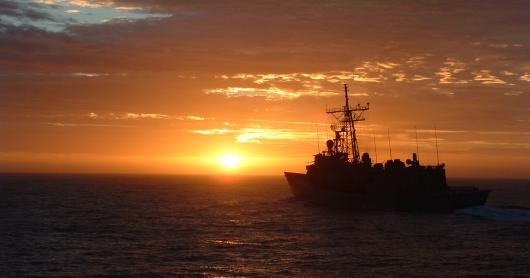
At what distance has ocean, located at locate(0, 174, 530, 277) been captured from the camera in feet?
117

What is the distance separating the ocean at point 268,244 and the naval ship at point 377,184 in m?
2.49

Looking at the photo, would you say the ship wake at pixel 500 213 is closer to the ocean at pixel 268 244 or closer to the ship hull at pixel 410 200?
the ocean at pixel 268 244

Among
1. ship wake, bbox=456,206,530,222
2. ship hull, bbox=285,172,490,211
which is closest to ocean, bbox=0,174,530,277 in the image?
ship wake, bbox=456,206,530,222

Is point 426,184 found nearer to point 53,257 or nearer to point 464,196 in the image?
point 464,196

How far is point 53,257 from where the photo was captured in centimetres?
3959

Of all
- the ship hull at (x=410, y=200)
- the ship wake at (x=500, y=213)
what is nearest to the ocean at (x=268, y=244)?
the ship wake at (x=500, y=213)

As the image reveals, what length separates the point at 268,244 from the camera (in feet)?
151

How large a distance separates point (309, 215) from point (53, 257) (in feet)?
122

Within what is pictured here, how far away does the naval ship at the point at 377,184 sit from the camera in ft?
229

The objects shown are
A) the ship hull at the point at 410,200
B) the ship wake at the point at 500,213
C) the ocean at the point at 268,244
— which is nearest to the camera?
the ocean at the point at 268,244

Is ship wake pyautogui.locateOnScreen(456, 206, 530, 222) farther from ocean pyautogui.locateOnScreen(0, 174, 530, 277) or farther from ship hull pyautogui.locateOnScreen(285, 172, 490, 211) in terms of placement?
ship hull pyautogui.locateOnScreen(285, 172, 490, 211)

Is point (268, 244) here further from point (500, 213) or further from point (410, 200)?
point (500, 213)

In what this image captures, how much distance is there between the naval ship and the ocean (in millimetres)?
2490

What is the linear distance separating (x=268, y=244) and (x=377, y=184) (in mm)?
30221
